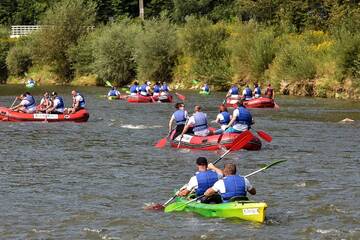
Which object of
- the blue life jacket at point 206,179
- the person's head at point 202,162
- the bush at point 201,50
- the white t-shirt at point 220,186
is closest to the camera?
the white t-shirt at point 220,186

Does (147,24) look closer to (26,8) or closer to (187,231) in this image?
(26,8)

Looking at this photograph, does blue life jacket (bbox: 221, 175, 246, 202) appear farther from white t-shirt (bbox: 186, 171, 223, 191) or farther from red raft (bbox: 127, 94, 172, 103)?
red raft (bbox: 127, 94, 172, 103)

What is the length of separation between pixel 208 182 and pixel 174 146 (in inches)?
432

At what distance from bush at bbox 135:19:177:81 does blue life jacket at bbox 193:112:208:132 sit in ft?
131

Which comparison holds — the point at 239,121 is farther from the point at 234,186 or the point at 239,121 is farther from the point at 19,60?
the point at 19,60

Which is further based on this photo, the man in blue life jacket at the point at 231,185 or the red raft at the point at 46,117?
the red raft at the point at 46,117

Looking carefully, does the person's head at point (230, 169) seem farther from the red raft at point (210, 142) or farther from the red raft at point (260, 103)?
the red raft at point (260, 103)

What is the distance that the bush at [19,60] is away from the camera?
8250 centimetres

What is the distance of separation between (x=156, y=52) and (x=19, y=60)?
73.2 ft

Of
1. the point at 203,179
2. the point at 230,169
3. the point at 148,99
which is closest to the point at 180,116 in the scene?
the point at 203,179

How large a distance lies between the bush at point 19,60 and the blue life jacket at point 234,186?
226 feet

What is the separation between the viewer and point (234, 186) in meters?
15.6

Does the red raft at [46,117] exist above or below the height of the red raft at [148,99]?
above

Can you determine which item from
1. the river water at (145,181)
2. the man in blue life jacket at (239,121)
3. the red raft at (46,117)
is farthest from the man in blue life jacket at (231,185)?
the red raft at (46,117)
